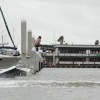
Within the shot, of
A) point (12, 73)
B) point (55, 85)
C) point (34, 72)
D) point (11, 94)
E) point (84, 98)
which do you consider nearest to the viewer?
point (84, 98)

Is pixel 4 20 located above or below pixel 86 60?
above

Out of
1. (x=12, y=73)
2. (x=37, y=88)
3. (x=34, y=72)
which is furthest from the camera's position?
(x=34, y=72)

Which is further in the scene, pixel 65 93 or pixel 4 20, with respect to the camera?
pixel 4 20

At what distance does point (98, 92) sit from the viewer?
40.0 m

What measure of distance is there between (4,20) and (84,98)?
192 ft

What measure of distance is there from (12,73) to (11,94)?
3285cm

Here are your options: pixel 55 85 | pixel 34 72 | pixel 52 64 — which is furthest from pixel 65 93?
pixel 52 64

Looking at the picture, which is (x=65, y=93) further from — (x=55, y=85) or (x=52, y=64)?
(x=52, y=64)

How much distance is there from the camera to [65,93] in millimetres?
38812

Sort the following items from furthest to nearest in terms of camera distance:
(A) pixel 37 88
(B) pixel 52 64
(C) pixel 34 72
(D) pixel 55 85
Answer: (B) pixel 52 64, (C) pixel 34 72, (D) pixel 55 85, (A) pixel 37 88

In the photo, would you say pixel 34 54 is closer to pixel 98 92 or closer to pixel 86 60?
pixel 98 92

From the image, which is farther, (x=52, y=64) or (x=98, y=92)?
(x=52, y=64)

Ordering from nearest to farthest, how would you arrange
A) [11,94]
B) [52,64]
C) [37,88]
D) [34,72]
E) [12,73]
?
[11,94]
[37,88]
[12,73]
[34,72]
[52,64]

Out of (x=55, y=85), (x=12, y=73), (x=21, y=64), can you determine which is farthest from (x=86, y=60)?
(x=55, y=85)
